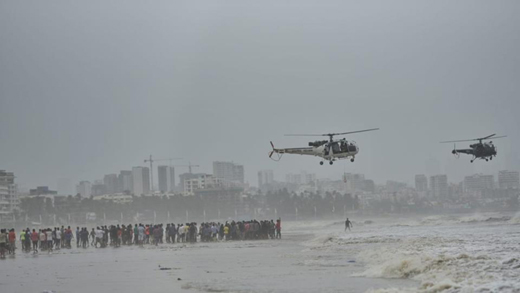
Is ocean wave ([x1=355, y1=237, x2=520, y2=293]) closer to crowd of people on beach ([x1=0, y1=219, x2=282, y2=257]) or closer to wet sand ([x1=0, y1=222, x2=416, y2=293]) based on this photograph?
wet sand ([x1=0, y1=222, x2=416, y2=293])

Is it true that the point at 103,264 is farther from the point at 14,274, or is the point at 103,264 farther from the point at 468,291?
the point at 468,291

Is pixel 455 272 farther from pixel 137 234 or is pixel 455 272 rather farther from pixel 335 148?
pixel 137 234

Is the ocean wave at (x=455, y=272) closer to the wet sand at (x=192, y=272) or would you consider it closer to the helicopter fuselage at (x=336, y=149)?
the wet sand at (x=192, y=272)

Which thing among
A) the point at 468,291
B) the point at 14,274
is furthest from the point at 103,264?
the point at 468,291

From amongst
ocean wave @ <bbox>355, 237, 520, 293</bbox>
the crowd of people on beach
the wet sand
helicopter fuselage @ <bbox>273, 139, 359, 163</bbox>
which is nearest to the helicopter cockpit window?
helicopter fuselage @ <bbox>273, 139, 359, 163</bbox>

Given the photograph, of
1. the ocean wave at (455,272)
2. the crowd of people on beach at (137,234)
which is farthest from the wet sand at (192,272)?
the crowd of people on beach at (137,234)

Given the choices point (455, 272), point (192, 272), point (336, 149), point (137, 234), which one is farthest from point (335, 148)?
point (455, 272)

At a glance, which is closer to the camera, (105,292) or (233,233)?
(105,292)

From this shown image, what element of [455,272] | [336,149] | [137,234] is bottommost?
[455,272]
